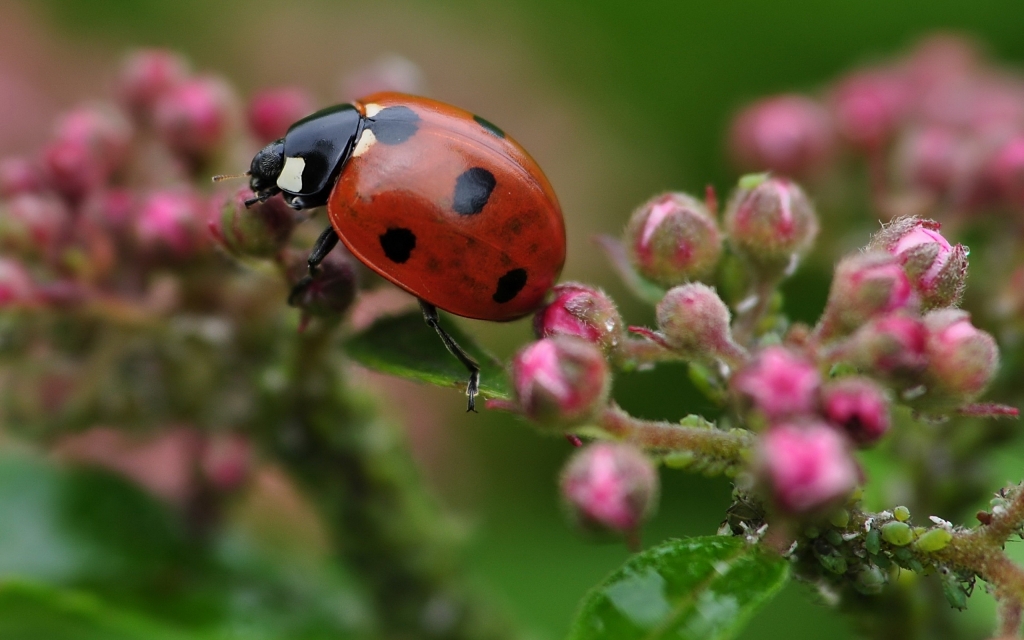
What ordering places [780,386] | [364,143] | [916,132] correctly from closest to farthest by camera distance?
[780,386]
[364,143]
[916,132]

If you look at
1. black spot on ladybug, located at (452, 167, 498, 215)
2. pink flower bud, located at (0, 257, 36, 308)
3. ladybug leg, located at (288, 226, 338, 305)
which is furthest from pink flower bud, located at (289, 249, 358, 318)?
pink flower bud, located at (0, 257, 36, 308)

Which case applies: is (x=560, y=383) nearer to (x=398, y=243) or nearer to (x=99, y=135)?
(x=398, y=243)

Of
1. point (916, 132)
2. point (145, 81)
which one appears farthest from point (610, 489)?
point (916, 132)

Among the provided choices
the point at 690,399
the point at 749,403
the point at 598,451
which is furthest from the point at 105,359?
the point at 690,399

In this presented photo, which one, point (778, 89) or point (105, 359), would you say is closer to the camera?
point (105, 359)

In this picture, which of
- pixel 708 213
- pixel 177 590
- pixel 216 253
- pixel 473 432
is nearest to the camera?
pixel 708 213

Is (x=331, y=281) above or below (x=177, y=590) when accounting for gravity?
above

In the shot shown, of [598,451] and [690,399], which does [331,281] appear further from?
[690,399]
